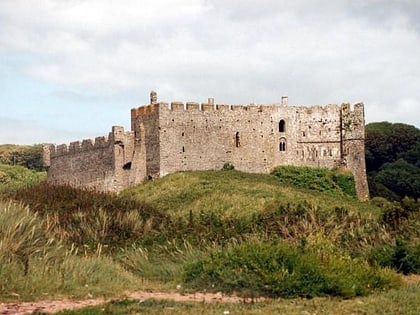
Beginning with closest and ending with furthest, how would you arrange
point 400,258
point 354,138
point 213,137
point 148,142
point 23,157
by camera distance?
1. point 400,258
2. point 148,142
3. point 213,137
4. point 354,138
5. point 23,157

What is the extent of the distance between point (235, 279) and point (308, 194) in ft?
91.2

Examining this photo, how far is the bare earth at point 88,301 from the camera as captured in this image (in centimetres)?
1173

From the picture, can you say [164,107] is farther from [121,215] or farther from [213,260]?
[213,260]

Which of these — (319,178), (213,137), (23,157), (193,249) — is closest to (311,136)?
(319,178)

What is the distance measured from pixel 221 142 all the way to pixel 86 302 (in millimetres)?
34450

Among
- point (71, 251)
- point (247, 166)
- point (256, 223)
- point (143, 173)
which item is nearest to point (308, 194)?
point (247, 166)

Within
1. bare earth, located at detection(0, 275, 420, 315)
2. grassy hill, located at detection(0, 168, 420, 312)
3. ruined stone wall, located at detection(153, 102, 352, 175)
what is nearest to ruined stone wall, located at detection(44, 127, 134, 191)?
ruined stone wall, located at detection(153, 102, 352, 175)

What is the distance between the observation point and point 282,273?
14.0m

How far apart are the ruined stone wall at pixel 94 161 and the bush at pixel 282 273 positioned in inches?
1151

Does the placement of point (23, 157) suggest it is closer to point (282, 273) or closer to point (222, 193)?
point (222, 193)

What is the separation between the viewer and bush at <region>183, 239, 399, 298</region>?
44.9 feet

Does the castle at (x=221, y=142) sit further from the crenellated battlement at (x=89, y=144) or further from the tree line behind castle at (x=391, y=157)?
the tree line behind castle at (x=391, y=157)

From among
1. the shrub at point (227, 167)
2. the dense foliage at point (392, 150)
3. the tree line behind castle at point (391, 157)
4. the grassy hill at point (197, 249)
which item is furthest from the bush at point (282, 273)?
the dense foliage at point (392, 150)

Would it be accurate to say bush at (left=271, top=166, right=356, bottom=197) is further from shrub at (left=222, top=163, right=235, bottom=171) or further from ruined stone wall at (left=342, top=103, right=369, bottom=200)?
shrub at (left=222, top=163, right=235, bottom=171)
